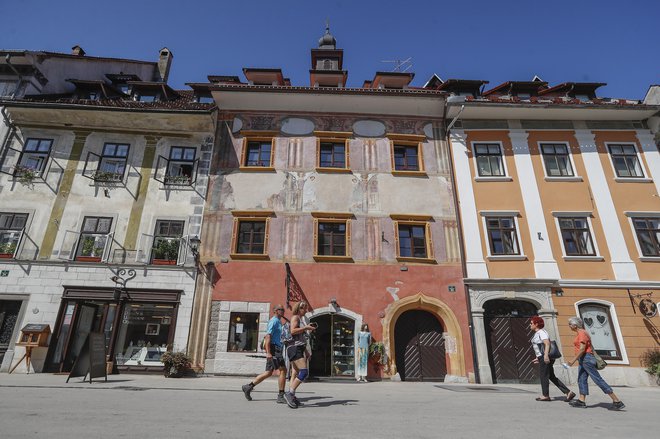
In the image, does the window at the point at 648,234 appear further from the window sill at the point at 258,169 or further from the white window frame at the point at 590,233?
the window sill at the point at 258,169

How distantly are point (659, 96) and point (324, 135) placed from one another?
15796 mm

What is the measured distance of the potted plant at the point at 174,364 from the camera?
12156 millimetres

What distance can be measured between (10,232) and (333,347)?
13445 mm

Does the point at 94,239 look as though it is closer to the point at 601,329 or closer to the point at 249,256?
the point at 249,256

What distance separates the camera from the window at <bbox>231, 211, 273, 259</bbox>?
1432 centimetres

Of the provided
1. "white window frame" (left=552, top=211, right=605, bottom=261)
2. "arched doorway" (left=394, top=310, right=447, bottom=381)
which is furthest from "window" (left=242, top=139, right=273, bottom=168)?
"white window frame" (left=552, top=211, right=605, bottom=261)

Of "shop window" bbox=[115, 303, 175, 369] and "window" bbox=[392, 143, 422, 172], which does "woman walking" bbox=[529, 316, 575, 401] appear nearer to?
"window" bbox=[392, 143, 422, 172]

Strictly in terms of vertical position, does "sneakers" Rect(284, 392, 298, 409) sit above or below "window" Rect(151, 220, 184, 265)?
below

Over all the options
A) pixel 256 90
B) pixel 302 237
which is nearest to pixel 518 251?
pixel 302 237

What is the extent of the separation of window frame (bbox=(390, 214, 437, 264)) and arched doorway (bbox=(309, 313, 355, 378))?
333 centimetres

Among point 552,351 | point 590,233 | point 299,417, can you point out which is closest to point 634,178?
point 590,233

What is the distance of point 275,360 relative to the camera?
6453 mm

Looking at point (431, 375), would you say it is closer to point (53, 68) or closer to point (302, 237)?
point (302, 237)

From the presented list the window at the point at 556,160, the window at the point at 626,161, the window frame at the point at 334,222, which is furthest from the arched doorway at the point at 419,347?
the window at the point at 626,161
